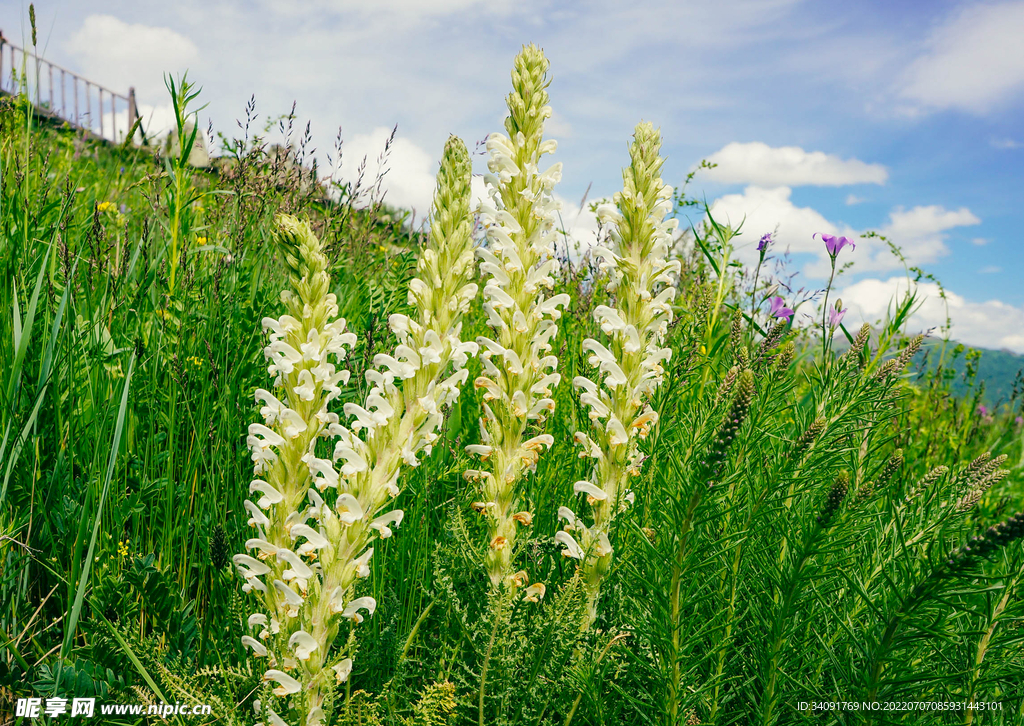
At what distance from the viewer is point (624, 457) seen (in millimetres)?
2078

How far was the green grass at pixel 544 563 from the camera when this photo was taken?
1588 millimetres

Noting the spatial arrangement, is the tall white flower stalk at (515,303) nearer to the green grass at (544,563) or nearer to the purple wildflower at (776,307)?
the green grass at (544,563)

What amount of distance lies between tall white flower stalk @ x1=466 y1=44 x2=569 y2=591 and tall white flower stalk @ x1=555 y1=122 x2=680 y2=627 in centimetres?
19

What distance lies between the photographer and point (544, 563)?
94.6 inches

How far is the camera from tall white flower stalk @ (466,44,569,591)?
2025mm

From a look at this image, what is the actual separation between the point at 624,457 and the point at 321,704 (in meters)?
1.20

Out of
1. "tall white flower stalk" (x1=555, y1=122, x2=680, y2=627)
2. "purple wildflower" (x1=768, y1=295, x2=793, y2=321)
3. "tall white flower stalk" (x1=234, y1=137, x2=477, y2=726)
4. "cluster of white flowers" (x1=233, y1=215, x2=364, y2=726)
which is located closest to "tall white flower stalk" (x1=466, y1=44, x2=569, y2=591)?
"tall white flower stalk" (x1=555, y1=122, x2=680, y2=627)

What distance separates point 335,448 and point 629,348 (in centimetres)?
105

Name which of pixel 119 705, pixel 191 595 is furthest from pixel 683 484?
pixel 191 595

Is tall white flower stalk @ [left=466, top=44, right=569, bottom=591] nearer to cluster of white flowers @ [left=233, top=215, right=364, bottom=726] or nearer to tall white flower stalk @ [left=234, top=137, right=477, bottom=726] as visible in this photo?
tall white flower stalk @ [left=234, top=137, right=477, bottom=726]

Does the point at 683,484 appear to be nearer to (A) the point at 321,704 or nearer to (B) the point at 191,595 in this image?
(A) the point at 321,704

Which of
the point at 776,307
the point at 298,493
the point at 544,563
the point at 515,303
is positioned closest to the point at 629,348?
the point at 515,303

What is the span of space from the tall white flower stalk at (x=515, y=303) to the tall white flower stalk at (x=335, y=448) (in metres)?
0.31

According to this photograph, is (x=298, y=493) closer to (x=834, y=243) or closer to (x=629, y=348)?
(x=629, y=348)
